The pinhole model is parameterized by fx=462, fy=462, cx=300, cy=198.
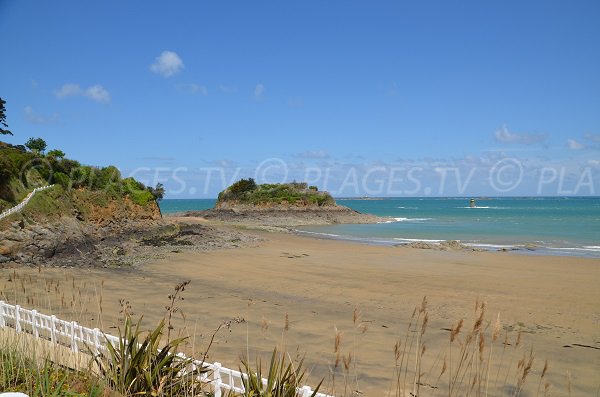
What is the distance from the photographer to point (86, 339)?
23.4 ft

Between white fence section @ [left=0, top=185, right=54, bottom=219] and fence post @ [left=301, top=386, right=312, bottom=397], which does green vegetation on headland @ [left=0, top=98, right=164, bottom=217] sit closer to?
white fence section @ [left=0, top=185, right=54, bottom=219]

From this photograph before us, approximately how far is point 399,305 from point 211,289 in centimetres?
656

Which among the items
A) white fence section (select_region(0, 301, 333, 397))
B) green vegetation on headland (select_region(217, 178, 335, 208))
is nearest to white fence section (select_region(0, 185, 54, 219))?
white fence section (select_region(0, 301, 333, 397))

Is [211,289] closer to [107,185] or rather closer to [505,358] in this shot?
[505,358]

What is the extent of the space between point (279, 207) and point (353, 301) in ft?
210

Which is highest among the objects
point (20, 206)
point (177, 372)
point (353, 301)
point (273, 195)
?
point (273, 195)

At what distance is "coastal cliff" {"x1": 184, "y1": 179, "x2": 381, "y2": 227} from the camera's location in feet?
236

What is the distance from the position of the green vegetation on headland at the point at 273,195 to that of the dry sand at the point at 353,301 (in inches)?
2125

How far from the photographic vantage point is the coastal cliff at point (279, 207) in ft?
236

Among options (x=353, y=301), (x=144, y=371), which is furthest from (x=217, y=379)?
(x=353, y=301)

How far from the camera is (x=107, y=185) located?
31.2 meters

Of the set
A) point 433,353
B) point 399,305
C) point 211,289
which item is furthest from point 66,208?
point 433,353

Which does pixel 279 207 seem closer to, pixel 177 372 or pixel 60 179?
pixel 60 179

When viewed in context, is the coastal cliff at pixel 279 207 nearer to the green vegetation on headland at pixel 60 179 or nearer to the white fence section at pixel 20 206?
the green vegetation on headland at pixel 60 179
